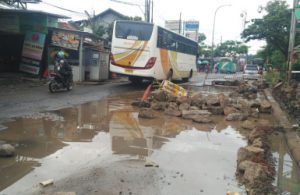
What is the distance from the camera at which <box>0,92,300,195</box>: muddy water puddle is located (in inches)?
183

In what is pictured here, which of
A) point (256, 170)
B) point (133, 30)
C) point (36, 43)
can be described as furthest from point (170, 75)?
point (256, 170)

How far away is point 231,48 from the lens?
232ft

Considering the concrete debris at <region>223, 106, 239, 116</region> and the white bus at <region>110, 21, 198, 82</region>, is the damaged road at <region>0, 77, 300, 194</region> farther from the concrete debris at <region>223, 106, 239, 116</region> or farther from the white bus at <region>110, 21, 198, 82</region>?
the white bus at <region>110, 21, 198, 82</region>

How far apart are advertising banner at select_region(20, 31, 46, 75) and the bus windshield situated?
13.5 feet

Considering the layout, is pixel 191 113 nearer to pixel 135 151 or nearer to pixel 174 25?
pixel 135 151

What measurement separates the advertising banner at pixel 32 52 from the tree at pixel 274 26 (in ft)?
67.1

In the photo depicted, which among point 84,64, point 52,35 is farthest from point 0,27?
point 84,64

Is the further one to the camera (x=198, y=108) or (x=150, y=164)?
(x=198, y=108)

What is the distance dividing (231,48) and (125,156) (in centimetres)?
6783

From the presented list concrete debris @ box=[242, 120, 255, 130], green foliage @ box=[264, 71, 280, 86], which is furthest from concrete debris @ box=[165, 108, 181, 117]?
green foliage @ box=[264, 71, 280, 86]

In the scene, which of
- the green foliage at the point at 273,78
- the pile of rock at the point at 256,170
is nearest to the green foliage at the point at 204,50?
the green foliage at the point at 273,78

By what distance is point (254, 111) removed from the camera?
1114 cm

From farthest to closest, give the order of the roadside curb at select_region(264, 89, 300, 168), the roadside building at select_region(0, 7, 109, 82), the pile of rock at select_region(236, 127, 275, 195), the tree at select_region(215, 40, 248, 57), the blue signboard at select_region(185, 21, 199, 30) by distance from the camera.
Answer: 1. the tree at select_region(215, 40, 248, 57)
2. the blue signboard at select_region(185, 21, 199, 30)
3. the roadside building at select_region(0, 7, 109, 82)
4. the roadside curb at select_region(264, 89, 300, 168)
5. the pile of rock at select_region(236, 127, 275, 195)

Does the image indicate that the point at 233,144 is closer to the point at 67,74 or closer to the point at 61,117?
the point at 61,117
